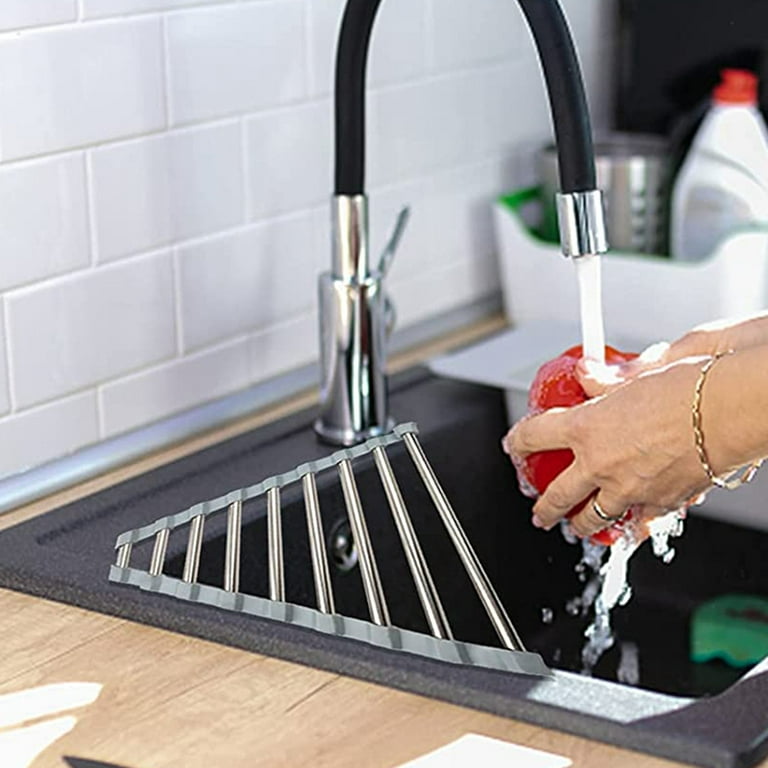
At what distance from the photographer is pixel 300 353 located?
155cm

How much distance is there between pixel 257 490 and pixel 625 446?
0.26m

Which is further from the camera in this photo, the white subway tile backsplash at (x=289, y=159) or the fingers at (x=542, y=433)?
the white subway tile backsplash at (x=289, y=159)

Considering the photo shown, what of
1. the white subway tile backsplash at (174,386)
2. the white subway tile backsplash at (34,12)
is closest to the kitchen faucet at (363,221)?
the white subway tile backsplash at (174,386)

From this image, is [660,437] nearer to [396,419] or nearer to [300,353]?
[396,419]

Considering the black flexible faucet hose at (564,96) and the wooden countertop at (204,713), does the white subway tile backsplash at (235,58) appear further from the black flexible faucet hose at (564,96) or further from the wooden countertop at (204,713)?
the wooden countertop at (204,713)

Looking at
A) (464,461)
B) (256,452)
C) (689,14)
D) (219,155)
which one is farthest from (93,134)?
(689,14)

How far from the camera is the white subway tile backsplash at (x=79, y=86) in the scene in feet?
3.99

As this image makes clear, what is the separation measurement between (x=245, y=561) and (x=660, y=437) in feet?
1.09

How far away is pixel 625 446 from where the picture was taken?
43.3 inches

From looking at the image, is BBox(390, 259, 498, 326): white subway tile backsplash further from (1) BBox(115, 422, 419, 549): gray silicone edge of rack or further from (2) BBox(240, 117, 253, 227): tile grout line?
(1) BBox(115, 422, 419, 549): gray silicone edge of rack

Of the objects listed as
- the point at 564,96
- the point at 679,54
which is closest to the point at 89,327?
the point at 564,96

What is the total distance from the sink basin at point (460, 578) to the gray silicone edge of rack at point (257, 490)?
16 millimetres

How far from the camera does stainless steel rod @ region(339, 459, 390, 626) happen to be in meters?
1.06

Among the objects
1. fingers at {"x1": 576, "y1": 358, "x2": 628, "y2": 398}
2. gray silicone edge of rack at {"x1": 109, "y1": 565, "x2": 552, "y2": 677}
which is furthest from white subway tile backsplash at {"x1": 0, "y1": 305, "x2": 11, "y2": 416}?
fingers at {"x1": 576, "y1": 358, "x2": 628, "y2": 398}
